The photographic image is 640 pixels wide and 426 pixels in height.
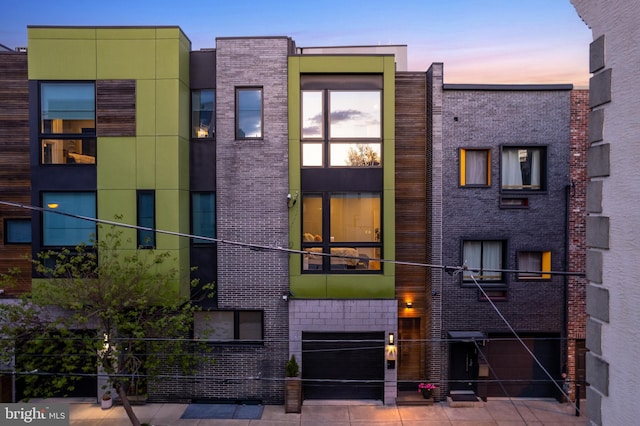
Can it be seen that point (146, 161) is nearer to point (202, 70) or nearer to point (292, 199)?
point (202, 70)

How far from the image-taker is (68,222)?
13055 millimetres

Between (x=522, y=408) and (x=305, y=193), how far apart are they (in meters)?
8.67

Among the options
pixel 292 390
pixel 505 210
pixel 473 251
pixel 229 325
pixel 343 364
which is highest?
pixel 505 210

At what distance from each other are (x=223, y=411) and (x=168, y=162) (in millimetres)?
7035

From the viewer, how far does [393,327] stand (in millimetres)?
13375

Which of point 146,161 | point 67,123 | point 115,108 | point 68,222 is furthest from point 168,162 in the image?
point 68,222

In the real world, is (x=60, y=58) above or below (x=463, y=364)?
above

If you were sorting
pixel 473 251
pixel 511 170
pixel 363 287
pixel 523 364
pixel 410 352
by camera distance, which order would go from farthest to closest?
pixel 410 352
pixel 523 364
pixel 473 251
pixel 511 170
pixel 363 287

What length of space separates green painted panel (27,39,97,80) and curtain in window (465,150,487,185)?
1087 centimetres

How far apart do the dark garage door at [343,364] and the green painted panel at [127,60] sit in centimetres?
852

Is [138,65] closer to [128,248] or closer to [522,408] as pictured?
[128,248]

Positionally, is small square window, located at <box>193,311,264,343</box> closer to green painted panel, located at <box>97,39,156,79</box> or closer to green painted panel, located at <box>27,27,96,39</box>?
green painted panel, located at <box>97,39,156,79</box>

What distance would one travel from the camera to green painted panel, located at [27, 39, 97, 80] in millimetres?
12812

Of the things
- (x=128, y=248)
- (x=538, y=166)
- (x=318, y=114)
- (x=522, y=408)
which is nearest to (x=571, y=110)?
(x=538, y=166)
